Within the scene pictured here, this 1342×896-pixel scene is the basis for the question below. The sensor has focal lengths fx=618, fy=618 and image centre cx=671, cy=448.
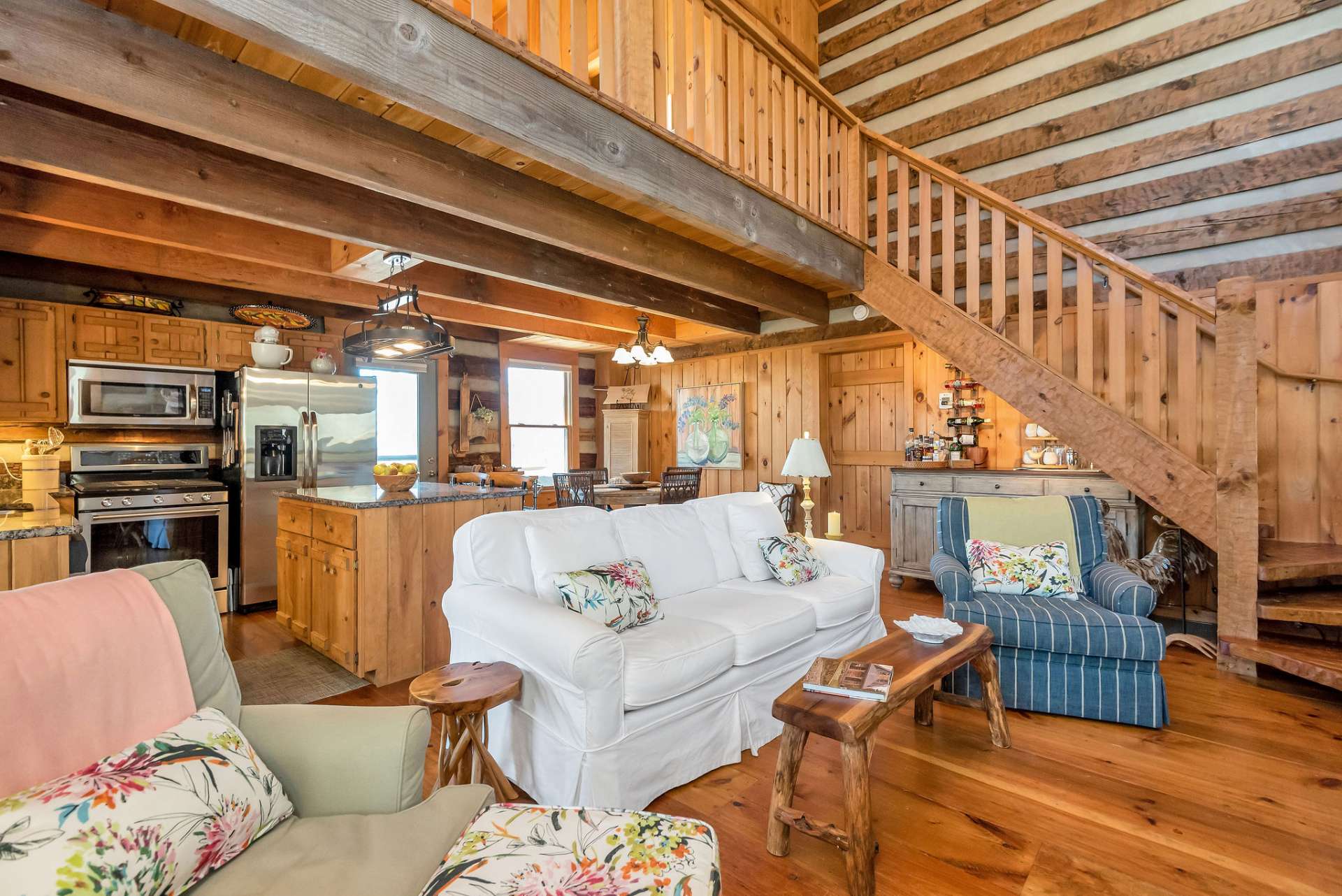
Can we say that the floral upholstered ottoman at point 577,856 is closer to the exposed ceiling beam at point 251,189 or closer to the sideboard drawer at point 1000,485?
the exposed ceiling beam at point 251,189

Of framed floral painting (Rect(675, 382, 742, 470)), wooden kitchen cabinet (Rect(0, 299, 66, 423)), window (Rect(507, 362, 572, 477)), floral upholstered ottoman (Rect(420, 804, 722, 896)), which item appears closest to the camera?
floral upholstered ottoman (Rect(420, 804, 722, 896))

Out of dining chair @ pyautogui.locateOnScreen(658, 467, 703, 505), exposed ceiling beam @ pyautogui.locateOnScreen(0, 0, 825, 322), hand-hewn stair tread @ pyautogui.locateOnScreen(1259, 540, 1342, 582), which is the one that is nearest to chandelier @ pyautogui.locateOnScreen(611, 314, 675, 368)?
dining chair @ pyautogui.locateOnScreen(658, 467, 703, 505)

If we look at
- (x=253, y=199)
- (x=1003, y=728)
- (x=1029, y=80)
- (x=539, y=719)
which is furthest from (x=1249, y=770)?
(x=253, y=199)

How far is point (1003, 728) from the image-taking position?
2.47 metres

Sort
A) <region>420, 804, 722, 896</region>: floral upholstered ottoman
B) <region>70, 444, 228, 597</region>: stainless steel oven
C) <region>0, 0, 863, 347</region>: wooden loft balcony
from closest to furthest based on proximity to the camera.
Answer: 1. <region>420, 804, 722, 896</region>: floral upholstered ottoman
2. <region>0, 0, 863, 347</region>: wooden loft balcony
3. <region>70, 444, 228, 597</region>: stainless steel oven

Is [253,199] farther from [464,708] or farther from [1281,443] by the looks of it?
[1281,443]

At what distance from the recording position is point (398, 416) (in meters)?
5.97

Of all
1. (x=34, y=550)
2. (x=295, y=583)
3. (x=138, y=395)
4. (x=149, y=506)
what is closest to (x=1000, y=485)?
(x=295, y=583)

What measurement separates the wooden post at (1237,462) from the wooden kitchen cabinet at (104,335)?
6.55 meters

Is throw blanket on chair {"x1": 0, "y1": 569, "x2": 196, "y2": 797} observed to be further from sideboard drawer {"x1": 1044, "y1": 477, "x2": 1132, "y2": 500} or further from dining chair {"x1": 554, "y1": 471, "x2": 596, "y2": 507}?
sideboard drawer {"x1": 1044, "y1": 477, "x2": 1132, "y2": 500}

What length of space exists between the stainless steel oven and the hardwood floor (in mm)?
2272

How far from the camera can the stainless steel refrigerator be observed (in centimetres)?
445

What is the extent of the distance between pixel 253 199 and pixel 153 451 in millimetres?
2822

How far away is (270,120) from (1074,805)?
3.59 meters
